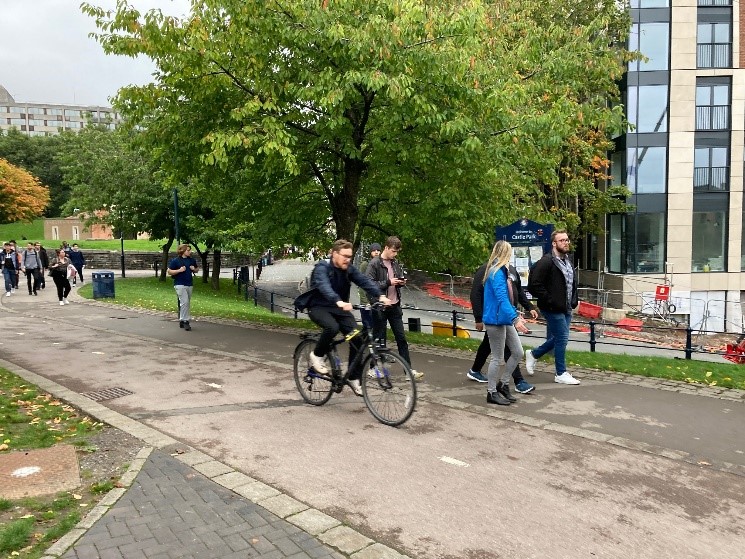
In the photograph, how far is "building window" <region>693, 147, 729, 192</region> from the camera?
29344 mm

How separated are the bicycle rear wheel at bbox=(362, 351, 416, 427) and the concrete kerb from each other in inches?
68.9

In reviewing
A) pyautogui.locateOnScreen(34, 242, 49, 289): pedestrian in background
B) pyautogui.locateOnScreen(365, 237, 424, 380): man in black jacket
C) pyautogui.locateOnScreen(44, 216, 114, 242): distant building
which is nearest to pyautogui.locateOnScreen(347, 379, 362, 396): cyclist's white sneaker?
pyautogui.locateOnScreen(365, 237, 424, 380): man in black jacket

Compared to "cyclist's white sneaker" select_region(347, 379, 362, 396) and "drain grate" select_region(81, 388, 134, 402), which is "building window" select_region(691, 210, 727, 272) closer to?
"cyclist's white sneaker" select_region(347, 379, 362, 396)

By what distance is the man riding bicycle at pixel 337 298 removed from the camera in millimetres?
6270

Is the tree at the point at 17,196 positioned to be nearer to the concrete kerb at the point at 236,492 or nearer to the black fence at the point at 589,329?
the black fence at the point at 589,329

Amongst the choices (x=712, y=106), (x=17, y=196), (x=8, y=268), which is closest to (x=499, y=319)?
(x=8, y=268)

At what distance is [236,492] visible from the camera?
14.4 feet

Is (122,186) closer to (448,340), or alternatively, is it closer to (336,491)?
(448,340)

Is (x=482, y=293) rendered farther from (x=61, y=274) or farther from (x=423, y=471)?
(x=61, y=274)

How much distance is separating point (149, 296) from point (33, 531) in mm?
19821

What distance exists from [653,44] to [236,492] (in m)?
30.9

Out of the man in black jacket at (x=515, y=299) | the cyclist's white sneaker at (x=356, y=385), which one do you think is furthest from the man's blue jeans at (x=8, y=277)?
the man in black jacket at (x=515, y=299)

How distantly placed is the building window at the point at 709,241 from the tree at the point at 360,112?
19.0m

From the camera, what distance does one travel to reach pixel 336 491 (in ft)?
14.6
